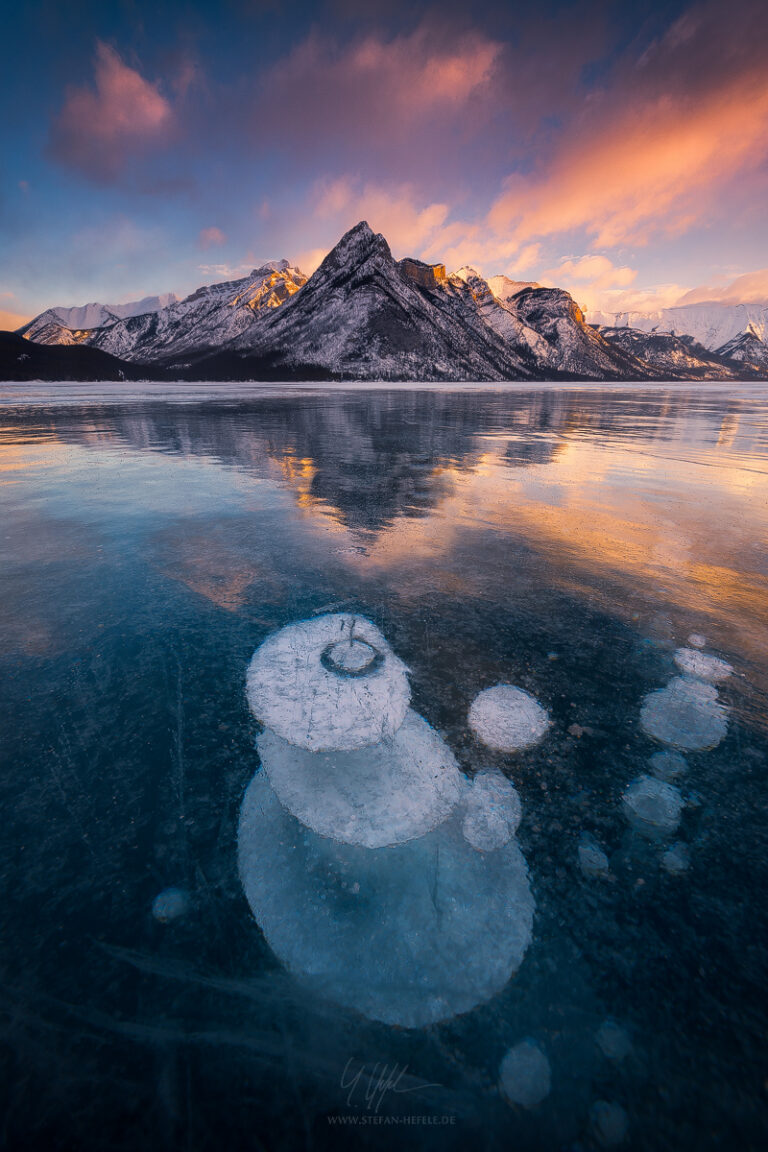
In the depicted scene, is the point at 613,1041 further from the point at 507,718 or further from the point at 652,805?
the point at 507,718

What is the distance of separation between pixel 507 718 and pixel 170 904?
183 cm

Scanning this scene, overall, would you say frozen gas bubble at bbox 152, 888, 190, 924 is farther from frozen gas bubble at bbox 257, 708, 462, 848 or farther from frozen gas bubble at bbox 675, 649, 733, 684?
frozen gas bubble at bbox 675, 649, 733, 684

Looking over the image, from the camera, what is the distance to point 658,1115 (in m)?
1.30

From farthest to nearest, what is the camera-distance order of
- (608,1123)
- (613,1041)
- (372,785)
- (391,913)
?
(372,785), (391,913), (613,1041), (608,1123)

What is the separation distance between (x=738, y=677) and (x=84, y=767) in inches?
152

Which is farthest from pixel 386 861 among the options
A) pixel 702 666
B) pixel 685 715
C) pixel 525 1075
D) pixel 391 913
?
pixel 702 666

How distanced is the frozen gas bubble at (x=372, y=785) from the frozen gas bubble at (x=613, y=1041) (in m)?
0.84

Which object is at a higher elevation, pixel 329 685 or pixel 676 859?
pixel 329 685

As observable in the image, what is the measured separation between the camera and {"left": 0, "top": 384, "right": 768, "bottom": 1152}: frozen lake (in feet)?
4.40

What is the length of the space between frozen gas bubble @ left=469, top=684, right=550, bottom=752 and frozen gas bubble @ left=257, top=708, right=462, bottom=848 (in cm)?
28

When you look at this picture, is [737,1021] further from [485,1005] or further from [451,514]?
[451,514]

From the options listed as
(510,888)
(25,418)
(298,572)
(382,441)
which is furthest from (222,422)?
(510,888)

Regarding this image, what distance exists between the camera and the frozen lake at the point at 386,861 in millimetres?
1340

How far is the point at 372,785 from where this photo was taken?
226 cm
